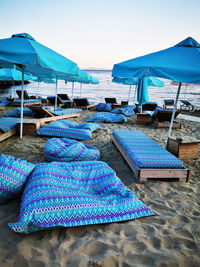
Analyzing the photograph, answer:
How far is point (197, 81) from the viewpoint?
314cm

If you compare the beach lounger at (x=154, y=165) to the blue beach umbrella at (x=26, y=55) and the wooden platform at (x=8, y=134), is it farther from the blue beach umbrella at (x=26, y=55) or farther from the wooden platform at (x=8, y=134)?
the wooden platform at (x=8, y=134)

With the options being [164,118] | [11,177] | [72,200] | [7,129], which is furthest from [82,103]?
[72,200]

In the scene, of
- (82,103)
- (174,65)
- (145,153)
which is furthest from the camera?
(82,103)

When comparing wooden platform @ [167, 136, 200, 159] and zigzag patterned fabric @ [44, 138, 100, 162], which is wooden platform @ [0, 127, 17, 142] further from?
wooden platform @ [167, 136, 200, 159]

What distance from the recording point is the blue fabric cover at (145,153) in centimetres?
307

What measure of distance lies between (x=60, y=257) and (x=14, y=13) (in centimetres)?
1550

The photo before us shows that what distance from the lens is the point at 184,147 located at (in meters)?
4.14

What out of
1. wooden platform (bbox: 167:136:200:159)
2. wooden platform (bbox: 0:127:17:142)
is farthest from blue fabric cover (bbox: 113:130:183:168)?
wooden platform (bbox: 0:127:17:142)

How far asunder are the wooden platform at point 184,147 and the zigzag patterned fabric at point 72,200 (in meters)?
2.16

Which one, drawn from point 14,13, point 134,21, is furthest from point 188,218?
point 14,13

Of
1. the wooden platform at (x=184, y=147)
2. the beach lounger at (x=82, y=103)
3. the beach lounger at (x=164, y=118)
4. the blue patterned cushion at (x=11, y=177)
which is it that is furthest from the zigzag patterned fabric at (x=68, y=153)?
the beach lounger at (x=82, y=103)

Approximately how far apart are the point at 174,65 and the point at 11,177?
3299 millimetres

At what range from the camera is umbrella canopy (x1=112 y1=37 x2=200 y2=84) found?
3182 millimetres

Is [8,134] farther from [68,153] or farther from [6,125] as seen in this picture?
[68,153]
